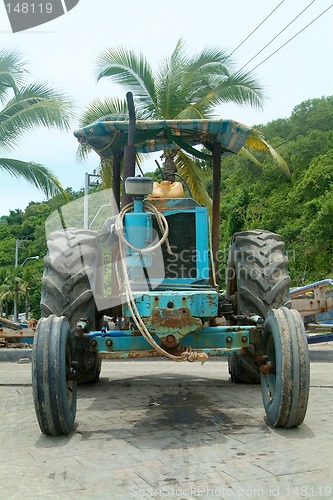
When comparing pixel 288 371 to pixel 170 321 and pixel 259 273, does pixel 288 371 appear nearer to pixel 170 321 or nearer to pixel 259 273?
pixel 170 321

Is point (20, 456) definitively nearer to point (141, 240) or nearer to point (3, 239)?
point (141, 240)

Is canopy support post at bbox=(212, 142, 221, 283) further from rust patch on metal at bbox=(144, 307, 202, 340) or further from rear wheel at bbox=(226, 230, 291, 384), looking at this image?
rust patch on metal at bbox=(144, 307, 202, 340)

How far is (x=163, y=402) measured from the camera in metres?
6.44

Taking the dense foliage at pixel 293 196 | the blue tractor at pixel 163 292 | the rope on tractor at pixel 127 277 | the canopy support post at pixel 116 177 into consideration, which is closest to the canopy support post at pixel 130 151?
the blue tractor at pixel 163 292

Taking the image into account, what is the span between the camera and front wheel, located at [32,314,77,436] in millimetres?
4793

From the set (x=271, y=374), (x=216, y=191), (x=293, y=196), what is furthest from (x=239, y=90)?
(x=293, y=196)


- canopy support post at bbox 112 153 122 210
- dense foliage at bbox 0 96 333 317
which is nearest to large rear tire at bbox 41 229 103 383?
canopy support post at bbox 112 153 122 210

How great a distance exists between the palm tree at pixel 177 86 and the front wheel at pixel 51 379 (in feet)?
41.4

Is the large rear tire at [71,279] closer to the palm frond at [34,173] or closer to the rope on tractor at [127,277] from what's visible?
the rope on tractor at [127,277]

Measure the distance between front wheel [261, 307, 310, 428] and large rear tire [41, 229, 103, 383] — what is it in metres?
2.05

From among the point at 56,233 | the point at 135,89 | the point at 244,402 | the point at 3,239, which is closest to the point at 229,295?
the point at 244,402

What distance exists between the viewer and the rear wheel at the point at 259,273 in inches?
245

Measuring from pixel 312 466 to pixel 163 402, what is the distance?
256 cm

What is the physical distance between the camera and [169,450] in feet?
14.8
